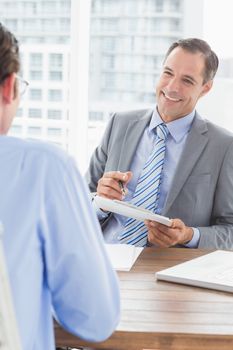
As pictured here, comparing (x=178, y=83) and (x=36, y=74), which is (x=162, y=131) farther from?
(x=36, y=74)

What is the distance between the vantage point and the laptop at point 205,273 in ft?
4.83

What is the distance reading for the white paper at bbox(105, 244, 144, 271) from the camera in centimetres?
166

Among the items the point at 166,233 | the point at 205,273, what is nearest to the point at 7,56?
the point at 205,273

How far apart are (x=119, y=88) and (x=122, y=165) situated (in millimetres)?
1681

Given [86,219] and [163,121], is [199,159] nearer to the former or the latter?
[163,121]

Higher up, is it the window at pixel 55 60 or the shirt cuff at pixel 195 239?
the window at pixel 55 60

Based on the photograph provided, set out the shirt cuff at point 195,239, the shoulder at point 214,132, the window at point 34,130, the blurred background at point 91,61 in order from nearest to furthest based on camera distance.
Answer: the shirt cuff at point 195,239, the shoulder at point 214,132, the blurred background at point 91,61, the window at point 34,130

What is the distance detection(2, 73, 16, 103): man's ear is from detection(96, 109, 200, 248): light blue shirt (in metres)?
1.23

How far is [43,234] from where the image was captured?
3.22ft

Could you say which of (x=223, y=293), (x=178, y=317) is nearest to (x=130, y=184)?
(x=223, y=293)

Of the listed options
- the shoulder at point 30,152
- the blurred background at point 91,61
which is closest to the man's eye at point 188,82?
the blurred background at point 91,61

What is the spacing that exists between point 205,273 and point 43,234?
700 mm

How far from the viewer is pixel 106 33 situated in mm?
3867

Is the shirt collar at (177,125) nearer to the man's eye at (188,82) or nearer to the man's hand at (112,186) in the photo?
the man's eye at (188,82)
